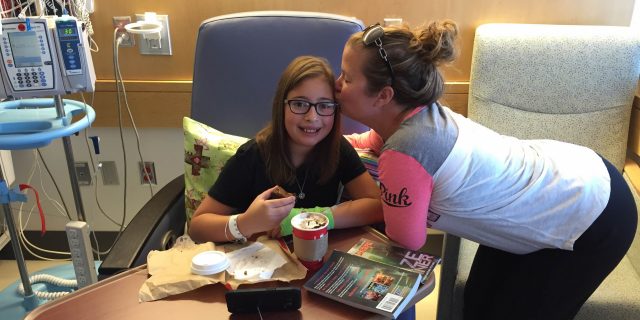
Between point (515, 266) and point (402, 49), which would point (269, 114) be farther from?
point (515, 266)

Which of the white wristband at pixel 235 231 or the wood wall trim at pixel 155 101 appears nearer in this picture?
the white wristband at pixel 235 231

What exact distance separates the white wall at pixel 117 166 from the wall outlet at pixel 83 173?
0.02 m

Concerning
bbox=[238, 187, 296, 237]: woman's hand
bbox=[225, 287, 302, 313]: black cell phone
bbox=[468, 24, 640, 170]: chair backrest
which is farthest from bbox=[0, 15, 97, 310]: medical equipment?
bbox=[468, 24, 640, 170]: chair backrest

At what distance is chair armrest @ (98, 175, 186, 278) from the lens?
1087 mm

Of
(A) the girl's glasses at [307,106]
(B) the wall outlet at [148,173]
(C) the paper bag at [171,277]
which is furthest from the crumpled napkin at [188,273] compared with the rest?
(B) the wall outlet at [148,173]

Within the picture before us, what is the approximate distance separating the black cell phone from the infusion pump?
0.85 meters

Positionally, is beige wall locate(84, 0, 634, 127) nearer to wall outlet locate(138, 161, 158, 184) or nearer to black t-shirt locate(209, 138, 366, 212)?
wall outlet locate(138, 161, 158, 184)

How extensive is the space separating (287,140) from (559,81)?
103 centimetres

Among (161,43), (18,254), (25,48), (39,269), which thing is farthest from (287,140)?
(39,269)

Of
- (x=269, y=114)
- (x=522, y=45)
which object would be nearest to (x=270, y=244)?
(x=269, y=114)

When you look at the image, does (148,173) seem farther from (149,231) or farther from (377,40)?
(377,40)

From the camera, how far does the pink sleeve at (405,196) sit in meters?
1.02

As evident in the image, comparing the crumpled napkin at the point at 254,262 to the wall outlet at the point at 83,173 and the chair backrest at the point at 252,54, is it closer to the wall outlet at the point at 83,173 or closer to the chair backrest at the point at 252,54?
the chair backrest at the point at 252,54

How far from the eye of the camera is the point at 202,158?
1411mm
